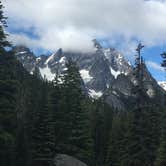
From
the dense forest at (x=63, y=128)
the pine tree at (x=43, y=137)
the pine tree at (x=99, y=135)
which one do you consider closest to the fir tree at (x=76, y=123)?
the dense forest at (x=63, y=128)

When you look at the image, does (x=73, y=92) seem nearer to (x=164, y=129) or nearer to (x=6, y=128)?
(x=164, y=129)

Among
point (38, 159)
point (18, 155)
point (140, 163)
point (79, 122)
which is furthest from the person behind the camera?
point (79, 122)

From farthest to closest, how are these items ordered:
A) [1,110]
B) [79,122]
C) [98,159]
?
[98,159] → [79,122] → [1,110]

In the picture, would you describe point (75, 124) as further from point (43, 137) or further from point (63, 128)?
point (43, 137)

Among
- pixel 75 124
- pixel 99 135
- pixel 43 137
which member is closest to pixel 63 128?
pixel 75 124

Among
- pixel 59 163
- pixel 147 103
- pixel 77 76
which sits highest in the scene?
pixel 77 76

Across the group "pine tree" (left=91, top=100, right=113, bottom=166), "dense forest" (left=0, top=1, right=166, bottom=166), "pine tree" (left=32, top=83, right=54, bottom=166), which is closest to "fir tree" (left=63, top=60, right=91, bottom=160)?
"dense forest" (left=0, top=1, right=166, bottom=166)

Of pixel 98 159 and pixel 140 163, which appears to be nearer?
pixel 140 163

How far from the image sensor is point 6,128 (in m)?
24.0

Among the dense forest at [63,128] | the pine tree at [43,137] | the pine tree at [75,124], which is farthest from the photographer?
the pine tree at [75,124]

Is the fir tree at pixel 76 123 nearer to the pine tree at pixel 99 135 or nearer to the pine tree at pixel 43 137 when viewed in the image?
the pine tree at pixel 43 137

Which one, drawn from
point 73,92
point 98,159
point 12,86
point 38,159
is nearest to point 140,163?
point 38,159

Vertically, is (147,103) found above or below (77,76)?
below

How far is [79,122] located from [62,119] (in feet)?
5.94
